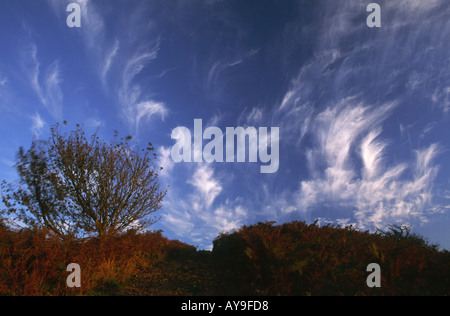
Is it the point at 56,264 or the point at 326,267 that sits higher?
the point at 326,267

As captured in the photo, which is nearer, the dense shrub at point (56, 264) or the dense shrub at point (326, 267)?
the dense shrub at point (326, 267)

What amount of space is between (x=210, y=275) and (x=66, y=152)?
33.6 ft

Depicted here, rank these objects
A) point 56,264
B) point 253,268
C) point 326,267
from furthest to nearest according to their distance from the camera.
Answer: point 56,264
point 253,268
point 326,267

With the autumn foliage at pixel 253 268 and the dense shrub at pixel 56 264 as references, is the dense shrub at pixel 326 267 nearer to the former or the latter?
the autumn foliage at pixel 253 268

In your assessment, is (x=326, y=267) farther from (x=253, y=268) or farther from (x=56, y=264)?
(x=56, y=264)

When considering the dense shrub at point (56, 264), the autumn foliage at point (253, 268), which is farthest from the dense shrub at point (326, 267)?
the dense shrub at point (56, 264)

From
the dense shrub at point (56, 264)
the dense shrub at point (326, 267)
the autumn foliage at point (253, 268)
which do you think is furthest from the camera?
the dense shrub at point (56, 264)

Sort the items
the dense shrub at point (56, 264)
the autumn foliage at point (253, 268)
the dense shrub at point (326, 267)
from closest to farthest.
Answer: the dense shrub at point (326, 267), the autumn foliage at point (253, 268), the dense shrub at point (56, 264)

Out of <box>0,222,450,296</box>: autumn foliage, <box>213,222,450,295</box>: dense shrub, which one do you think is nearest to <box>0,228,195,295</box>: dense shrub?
<box>0,222,450,296</box>: autumn foliage

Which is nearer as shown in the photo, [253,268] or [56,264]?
[253,268]

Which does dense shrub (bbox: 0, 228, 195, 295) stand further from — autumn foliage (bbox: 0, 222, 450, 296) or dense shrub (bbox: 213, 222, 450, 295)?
dense shrub (bbox: 213, 222, 450, 295)

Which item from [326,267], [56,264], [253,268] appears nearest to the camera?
[326,267]

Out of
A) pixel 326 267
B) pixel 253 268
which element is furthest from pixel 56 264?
pixel 326 267
